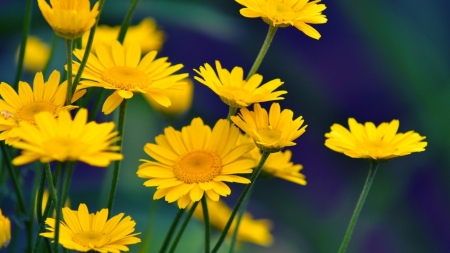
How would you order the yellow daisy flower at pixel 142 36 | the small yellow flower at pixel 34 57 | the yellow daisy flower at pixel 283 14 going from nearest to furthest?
the yellow daisy flower at pixel 283 14, the yellow daisy flower at pixel 142 36, the small yellow flower at pixel 34 57

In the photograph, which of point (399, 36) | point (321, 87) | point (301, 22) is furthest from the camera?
point (321, 87)

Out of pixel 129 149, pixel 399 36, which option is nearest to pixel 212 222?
pixel 129 149

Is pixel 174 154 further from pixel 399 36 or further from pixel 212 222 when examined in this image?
pixel 399 36

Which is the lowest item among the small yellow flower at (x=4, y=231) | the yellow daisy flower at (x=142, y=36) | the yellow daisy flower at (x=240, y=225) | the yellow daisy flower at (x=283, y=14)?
the small yellow flower at (x=4, y=231)

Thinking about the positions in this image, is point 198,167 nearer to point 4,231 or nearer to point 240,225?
point 4,231

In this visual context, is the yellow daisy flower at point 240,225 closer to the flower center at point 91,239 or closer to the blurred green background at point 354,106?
the flower center at point 91,239

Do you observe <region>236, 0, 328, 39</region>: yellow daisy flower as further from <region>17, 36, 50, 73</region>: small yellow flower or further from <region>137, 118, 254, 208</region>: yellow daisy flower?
<region>17, 36, 50, 73</region>: small yellow flower

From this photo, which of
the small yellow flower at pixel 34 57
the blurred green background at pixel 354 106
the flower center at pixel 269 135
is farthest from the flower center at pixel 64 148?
the blurred green background at pixel 354 106
